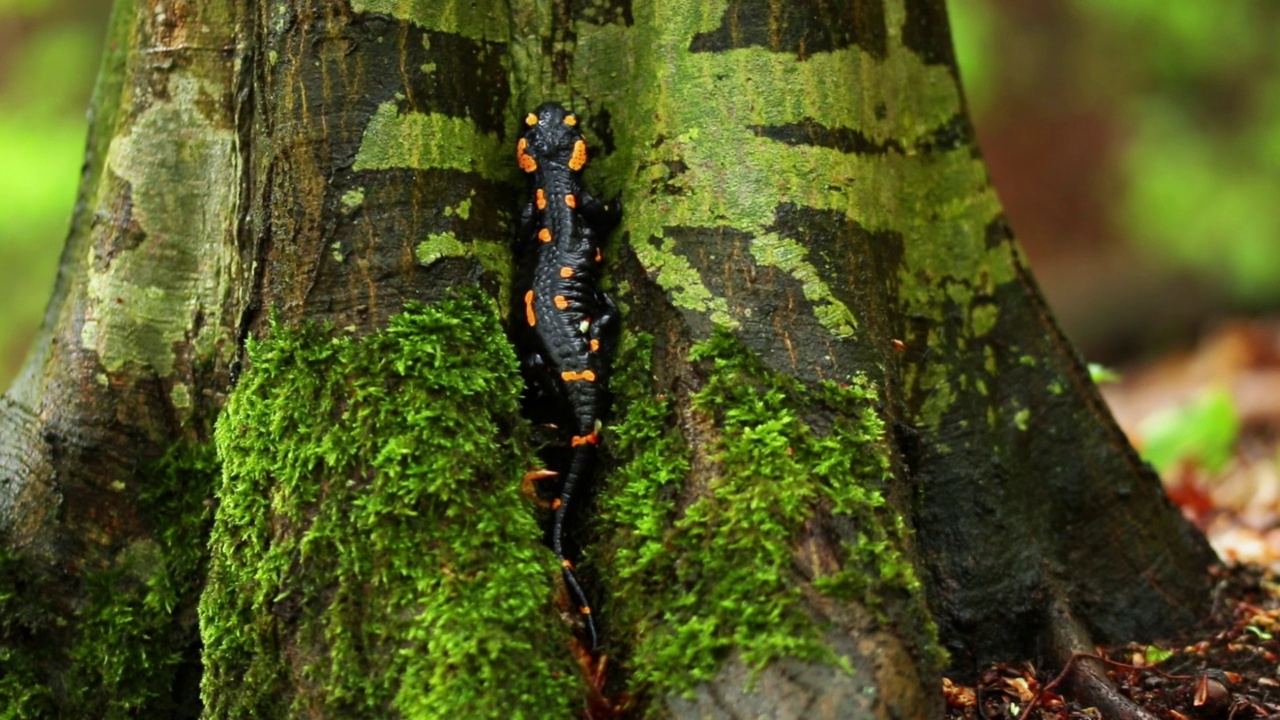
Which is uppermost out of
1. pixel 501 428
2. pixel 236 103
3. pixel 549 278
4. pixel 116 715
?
pixel 236 103

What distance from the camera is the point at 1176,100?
42.6ft

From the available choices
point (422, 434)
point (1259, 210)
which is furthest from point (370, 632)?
point (1259, 210)

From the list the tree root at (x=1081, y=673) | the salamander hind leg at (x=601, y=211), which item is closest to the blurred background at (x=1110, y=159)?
the tree root at (x=1081, y=673)

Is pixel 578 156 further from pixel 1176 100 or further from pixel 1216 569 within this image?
pixel 1176 100

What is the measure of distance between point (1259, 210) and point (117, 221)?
1182 centimetres

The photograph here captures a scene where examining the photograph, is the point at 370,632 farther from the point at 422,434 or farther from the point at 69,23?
the point at 69,23

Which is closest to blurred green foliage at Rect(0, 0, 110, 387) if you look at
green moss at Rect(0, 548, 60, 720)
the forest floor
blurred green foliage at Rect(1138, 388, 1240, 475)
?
green moss at Rect(0, 548, 60, 720)

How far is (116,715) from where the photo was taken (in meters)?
3.49

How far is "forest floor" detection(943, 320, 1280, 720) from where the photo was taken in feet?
11.1

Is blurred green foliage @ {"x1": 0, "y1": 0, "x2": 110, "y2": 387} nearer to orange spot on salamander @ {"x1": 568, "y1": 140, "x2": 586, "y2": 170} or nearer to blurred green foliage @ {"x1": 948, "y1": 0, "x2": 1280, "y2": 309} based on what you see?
orange spot on salamander @ {"x1": 568, "y1": 140, "x2": 586, "y2": 170}

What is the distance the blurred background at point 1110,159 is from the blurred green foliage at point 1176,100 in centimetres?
2

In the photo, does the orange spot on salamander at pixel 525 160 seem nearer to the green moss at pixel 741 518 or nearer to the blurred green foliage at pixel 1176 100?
the green moss at pixel 741 518

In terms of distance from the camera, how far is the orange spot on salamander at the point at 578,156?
3.25 meters

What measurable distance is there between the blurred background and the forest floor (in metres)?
0.52
